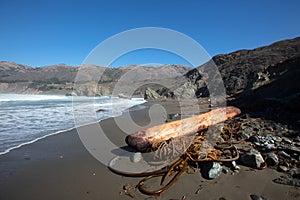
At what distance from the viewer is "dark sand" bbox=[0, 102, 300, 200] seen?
2686 mm

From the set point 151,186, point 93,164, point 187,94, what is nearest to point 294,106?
point 151,186

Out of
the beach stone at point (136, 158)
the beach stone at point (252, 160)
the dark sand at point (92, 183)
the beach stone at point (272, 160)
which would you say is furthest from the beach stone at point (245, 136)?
the beach stone at point (136, 158)

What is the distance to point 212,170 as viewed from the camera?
3137mm

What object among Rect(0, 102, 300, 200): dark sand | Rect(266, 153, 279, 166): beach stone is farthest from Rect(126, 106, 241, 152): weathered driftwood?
Rect(266, 153, 279, 166): beach stone

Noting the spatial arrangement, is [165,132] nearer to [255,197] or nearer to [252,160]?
[252,160]

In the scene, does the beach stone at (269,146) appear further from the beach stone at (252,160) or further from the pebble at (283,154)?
the beach stone at (252,160)

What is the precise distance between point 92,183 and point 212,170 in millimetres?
2215

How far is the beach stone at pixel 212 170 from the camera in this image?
309cm

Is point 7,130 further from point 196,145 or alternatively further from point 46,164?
point 196,145

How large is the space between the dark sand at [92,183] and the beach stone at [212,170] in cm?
9

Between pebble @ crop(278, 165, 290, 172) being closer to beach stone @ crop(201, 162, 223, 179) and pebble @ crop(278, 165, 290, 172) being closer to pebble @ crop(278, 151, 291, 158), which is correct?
pebble @ crop(278, 151, 291, 158)

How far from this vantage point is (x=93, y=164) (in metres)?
3.99

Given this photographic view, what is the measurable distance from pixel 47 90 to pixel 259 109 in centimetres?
10717

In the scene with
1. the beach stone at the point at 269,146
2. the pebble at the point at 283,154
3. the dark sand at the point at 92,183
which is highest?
the beach stone at the point at 269,146
